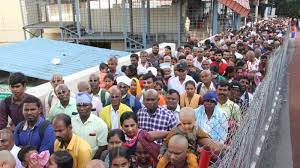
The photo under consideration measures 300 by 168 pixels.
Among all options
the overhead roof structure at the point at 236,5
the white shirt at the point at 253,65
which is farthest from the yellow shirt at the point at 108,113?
the overhead roof structure at the point at 236,5

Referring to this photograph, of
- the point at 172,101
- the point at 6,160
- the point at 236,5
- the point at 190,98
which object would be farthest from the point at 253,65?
the point at 236,5

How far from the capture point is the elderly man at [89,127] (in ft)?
13.2

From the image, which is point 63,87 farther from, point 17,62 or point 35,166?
point 17,62

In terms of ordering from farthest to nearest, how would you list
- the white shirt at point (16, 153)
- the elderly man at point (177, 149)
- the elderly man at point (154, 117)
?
the elderly man at point (154, 117) → the white shirt at point (16, 153) → the elderly man at point (177, 149)

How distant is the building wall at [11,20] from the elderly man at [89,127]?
1759cm

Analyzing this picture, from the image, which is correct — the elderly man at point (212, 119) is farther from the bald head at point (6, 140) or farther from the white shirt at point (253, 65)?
the white shirt at point (253, 65)

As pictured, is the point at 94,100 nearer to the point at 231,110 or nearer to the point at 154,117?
the point at 154,117

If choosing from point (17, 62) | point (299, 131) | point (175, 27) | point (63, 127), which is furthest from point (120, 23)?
point (63, 127)

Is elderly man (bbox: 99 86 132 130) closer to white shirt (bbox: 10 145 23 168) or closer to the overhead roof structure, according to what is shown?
white shirt (bbox: 10 145 23 168)

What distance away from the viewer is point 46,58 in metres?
11.2

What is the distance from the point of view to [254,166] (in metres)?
5.77

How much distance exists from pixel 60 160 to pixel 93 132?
3.06 ft

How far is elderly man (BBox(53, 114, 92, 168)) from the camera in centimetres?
354

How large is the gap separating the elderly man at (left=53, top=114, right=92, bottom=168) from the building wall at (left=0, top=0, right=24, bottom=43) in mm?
18118
